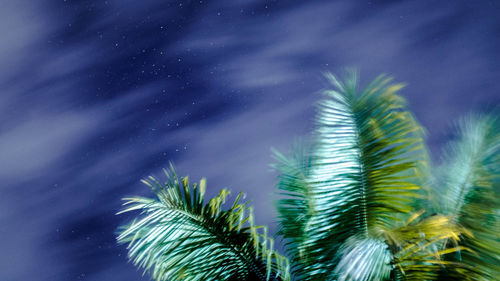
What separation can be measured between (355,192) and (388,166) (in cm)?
34

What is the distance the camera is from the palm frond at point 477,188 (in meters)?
4.48

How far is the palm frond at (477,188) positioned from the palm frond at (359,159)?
62 cm

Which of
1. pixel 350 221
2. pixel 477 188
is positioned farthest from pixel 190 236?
pixel 477 188

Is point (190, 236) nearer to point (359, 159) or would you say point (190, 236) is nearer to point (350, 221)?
point (350, 221)

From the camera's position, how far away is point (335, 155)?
14.2ft

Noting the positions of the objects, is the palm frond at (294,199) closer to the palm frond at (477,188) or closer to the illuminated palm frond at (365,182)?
the illuminated palm frond at (365,182)

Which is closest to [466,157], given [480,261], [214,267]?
[480,261]

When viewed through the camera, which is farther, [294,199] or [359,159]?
[294,199]

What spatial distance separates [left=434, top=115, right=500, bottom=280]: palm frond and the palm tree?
12 mm

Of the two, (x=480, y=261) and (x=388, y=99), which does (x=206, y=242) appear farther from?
(x=480, y=261)

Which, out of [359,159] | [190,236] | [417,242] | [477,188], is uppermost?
[359,159]

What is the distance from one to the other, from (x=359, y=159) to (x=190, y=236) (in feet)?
5.16

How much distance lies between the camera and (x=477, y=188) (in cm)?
504

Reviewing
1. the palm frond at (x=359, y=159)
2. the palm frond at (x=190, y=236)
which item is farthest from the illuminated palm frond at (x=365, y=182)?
the palm frond at (x=190, y=236)
